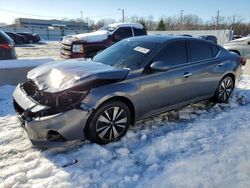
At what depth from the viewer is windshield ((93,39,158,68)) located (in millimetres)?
4094

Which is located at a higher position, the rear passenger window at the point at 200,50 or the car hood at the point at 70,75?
the rear passenger window at the point at 200,50

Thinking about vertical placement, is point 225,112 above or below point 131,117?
below

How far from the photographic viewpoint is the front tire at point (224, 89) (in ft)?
17.9

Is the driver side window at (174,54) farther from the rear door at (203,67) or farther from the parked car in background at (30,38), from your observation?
the parked car in background at (30,38)

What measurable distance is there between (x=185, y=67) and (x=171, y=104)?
70cm

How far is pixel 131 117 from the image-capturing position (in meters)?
3.94

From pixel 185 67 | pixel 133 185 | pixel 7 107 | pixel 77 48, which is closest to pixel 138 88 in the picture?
pixel 185 67

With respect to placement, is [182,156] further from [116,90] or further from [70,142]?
[70,142]

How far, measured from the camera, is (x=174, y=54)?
4.46 metres

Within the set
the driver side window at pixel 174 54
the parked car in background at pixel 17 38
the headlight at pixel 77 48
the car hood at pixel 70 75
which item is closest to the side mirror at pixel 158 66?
the driver side window at pixel 174 54

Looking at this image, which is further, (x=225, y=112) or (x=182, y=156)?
(x=225, y=112)

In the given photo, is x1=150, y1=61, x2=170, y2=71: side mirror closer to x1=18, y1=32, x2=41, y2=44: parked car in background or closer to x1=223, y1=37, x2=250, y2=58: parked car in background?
x1=223, y1=37, x2=250, y2=58: parked car in background

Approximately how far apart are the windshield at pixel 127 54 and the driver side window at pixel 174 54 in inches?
7.5

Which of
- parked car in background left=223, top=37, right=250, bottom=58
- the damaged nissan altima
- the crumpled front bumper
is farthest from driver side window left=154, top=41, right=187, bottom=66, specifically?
Answer: parked car in background left=223, top=37, right=250, bottom=58
